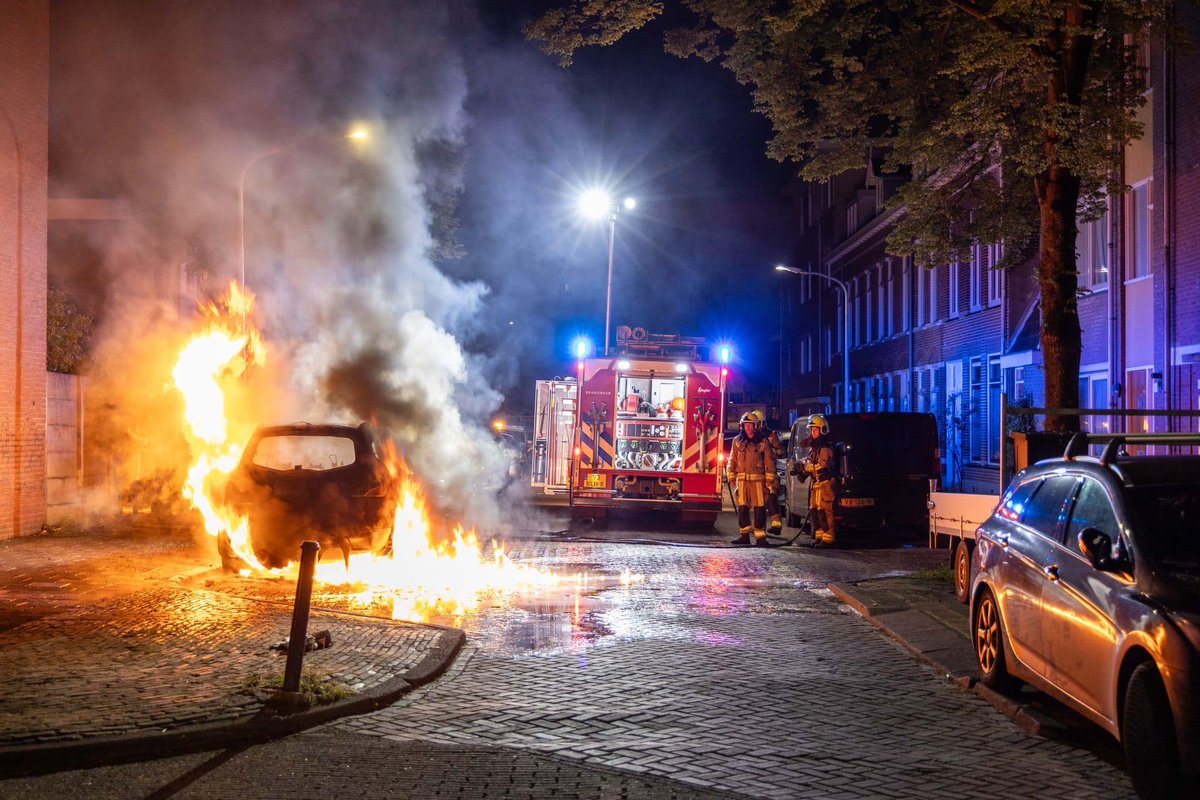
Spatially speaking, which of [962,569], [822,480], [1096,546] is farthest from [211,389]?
[1096,546]

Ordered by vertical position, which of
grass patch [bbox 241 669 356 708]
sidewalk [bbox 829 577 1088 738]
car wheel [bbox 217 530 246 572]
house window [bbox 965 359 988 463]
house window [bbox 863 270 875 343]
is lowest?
sidewalk [bbox 829 577 1088 738]

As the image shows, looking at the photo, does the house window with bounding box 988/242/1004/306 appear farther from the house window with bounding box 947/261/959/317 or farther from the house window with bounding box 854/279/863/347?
the house window with bounding box 854/279/863/347

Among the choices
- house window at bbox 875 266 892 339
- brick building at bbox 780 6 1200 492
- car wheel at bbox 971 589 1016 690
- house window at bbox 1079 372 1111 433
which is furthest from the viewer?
house window at bbox 875 266 892 339

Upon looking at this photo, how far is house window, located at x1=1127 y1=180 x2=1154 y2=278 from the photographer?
18.1 m

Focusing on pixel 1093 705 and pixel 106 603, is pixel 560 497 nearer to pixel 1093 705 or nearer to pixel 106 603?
pixel 106 603

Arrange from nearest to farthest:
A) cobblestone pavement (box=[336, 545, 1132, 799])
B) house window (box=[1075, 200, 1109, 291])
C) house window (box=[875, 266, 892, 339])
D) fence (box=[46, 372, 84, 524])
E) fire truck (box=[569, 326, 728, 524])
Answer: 1. cobblestone pavement (box=[336, 545, 1132, 799])
2. fence (box=[46, 372, 84, 524])
3. fire truck (box=[569, 326, 728, 524])
4. house window (box=[1075, 200, 1109, 291])
5. house window (box=[875, 266, 892, 339])

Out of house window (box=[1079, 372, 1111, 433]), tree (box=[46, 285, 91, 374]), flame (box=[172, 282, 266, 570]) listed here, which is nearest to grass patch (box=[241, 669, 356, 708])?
flame (box=[172, 282, 266, 570])

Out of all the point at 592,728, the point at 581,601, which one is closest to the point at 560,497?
the point at 581,601

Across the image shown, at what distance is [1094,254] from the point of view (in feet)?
66.4

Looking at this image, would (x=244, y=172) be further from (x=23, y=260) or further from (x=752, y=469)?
(x=752, y=469)

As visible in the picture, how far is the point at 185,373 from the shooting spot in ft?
47.4

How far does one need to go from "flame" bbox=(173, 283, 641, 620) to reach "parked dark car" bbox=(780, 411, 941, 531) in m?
4.61

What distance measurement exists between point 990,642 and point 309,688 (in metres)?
4.00

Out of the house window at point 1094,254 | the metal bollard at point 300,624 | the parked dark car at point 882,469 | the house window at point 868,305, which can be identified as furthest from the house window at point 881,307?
the metal bollard at point 300,624
